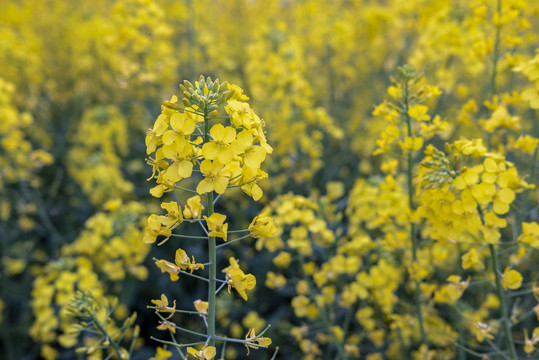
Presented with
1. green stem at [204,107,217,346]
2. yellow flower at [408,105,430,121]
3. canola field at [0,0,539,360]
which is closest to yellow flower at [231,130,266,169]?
canola field at [0,0,539,360]

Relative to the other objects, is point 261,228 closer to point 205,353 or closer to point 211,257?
point 211,257

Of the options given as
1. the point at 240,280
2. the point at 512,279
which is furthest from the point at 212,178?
the point at 512,279

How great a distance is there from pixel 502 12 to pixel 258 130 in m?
1.98

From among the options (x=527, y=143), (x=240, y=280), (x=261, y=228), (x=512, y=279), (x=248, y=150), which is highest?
(x=248, y=150)

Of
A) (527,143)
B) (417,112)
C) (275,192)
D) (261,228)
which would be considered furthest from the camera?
(275,192)

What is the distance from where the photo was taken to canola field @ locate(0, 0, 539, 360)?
5.90 ft

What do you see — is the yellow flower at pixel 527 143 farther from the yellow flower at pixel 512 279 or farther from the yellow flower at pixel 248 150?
the yellow flower at pixel 248 150

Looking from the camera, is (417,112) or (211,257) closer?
(211,257)

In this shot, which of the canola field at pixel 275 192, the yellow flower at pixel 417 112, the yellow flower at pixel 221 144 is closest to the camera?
the yellow flower at pixel 221 144

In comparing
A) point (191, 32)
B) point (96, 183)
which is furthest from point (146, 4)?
point (96, 183)

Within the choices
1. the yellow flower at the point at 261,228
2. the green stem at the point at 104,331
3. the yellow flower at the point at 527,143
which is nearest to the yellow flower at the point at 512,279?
the yellow flower at the point at 527,143

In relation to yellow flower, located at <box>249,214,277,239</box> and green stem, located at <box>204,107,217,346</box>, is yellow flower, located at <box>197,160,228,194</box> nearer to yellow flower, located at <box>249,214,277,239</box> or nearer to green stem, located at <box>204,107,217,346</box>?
green stem, located at <box>204,107,217,346</box>

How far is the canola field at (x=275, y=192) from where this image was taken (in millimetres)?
1798

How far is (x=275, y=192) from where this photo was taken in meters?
4.62
